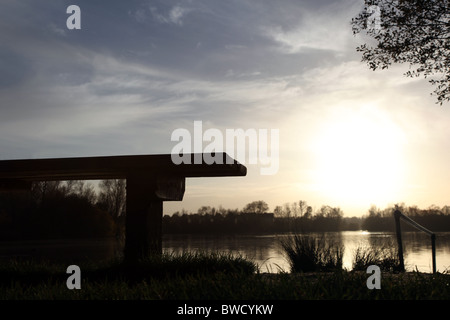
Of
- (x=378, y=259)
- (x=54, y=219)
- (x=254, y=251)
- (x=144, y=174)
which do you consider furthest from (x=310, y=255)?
(x=54, y=219)

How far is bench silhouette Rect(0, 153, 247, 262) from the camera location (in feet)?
25.7

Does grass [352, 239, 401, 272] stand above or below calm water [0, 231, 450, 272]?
above

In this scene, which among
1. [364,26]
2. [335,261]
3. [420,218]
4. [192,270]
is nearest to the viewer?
[192,270]

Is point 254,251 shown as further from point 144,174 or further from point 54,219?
point 54,219

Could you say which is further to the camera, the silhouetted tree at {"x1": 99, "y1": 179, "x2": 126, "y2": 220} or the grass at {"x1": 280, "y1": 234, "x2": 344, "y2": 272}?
the silhouetted tree at {"x1": 99, "y1": 179, "x2": 126, "y2": 220}

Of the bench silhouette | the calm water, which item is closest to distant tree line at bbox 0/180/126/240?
the calm water

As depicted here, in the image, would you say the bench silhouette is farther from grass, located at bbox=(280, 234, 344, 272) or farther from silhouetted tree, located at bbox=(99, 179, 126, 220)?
silhouetted tree, located at bbox=(99, 179, 126, 220)

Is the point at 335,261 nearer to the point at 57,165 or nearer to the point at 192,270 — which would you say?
the point at 192,270

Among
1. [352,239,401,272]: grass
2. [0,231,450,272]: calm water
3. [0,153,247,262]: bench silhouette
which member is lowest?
[0,231,450,272]: calm water

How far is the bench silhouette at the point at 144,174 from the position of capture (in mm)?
7828

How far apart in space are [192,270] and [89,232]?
100ft
